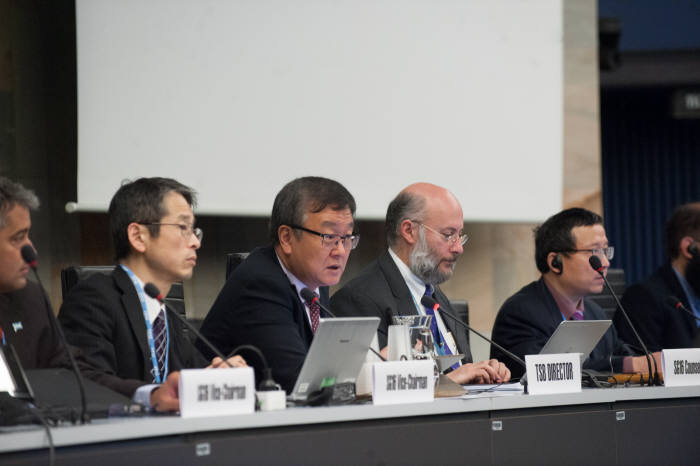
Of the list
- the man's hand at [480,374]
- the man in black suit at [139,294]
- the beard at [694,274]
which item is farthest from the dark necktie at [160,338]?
the beard at [694,274]

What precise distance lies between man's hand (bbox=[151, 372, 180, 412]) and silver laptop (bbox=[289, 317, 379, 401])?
11.0 inches

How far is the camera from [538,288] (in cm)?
332

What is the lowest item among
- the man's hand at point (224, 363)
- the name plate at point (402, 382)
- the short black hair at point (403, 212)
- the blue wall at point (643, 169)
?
the name plate at point (402, 382)

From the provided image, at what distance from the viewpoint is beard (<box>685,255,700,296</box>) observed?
3.73m

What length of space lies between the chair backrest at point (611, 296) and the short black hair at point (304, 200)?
1808 mm

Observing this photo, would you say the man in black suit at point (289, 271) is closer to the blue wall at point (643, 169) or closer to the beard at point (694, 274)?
the beard at point (694, 274)

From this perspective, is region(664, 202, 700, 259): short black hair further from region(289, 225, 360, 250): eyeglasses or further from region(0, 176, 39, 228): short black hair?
region(0, 176, 39, 228): short black hair

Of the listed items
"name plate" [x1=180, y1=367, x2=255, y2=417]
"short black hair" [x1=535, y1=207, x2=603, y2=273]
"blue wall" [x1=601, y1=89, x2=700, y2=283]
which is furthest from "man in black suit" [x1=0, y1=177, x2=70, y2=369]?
"blue wall" [x1=601, y1=89, x2=700, y2=283]

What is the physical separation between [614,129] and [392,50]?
4.02 m

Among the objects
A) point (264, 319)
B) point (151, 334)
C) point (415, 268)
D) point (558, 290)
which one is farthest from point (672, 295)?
point (151, 334)

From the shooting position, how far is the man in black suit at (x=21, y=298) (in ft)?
6.70

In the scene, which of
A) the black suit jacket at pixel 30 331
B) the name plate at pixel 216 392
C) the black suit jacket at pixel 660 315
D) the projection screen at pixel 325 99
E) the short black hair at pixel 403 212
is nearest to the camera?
the name plate at pixel 216 392

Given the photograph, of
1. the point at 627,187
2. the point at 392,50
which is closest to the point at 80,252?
the point at 392,50

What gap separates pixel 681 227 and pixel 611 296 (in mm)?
471
